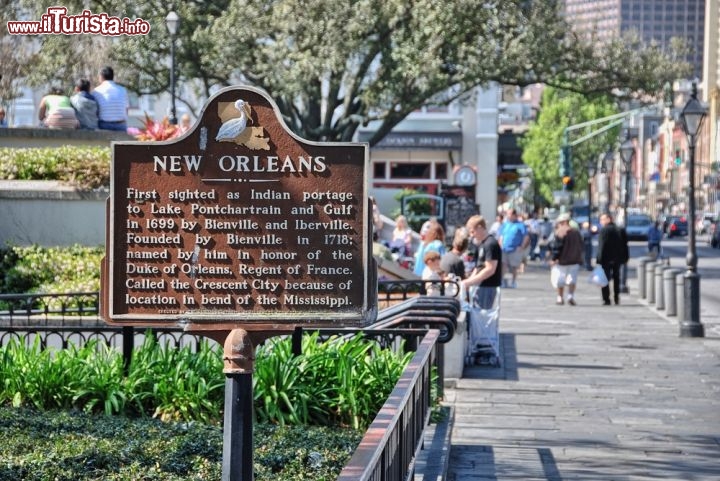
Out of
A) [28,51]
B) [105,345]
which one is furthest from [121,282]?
[28,51]

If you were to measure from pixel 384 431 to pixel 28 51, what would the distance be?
111 ft

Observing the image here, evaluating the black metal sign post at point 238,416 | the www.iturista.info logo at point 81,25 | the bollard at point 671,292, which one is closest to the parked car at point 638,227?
the www.iturista.info logo at point 81,25

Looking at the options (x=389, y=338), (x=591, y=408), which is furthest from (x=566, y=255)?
(x=389, y=338)

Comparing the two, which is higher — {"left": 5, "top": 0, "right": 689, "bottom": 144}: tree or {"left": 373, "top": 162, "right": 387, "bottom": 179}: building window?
{"left": 5, "top": 0, "right": 689, "bottom": 144}: tree

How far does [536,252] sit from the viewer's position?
51969 millimetres

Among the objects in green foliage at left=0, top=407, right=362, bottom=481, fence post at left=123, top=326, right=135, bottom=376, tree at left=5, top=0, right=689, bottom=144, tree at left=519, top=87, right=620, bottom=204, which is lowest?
green foliage at left=0, top=407, right=362, bottom=481

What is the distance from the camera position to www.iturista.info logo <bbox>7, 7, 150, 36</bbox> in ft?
102

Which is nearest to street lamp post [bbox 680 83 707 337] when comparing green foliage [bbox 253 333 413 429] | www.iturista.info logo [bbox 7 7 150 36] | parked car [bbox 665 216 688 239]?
green foliage [bbox 253 333 413 429]

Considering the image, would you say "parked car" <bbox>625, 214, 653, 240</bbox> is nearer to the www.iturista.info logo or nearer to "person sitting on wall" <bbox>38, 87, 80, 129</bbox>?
the www.iturista.info logo

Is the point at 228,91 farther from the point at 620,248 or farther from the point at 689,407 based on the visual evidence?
the point at 620,248

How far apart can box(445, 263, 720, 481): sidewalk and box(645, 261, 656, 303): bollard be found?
6.00 meters

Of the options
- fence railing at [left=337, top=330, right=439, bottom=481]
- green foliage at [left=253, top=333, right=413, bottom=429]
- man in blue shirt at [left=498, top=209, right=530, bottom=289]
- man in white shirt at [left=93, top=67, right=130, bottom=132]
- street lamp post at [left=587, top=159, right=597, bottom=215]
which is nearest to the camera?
fence railing at [left=337, top=330, right=439, bottom=481]

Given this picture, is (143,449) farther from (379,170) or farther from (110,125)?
(379,170)

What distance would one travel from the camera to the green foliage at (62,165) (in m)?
17.9
